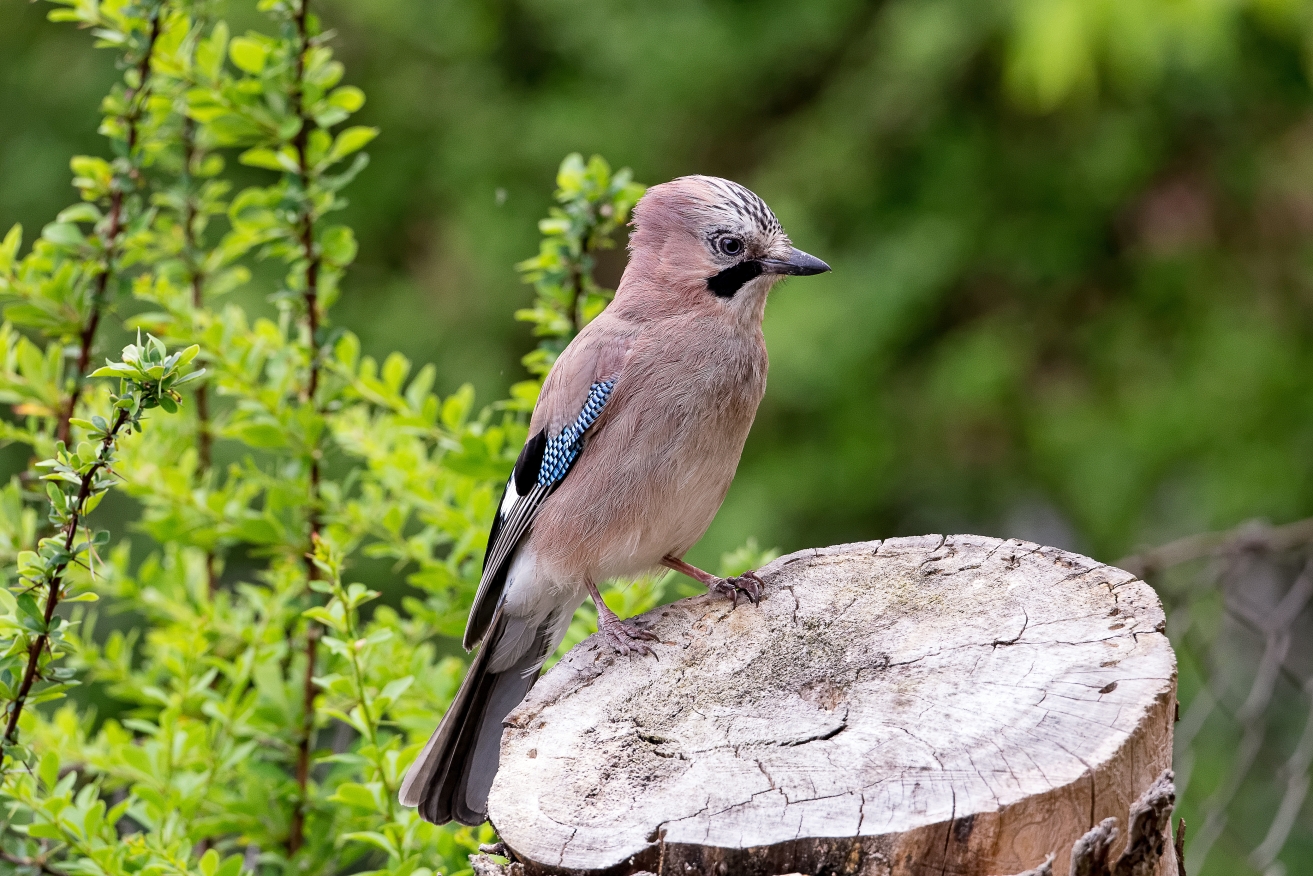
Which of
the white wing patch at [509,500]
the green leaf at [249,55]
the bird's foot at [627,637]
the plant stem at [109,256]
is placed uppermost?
the green leaf at [249,55]

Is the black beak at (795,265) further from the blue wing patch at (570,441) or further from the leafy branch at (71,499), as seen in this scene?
the leafy branch at (71,499)

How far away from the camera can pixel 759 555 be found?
2645 mm

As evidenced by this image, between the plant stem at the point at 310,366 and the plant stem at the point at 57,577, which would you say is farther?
the plant stem at the point at 310,366

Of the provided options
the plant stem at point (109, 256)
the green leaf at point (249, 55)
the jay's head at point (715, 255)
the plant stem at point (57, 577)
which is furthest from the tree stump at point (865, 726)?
the green leaf at point (249, 55)

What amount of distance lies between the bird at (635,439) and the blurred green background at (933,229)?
1.65 metres

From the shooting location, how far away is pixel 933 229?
450 cm

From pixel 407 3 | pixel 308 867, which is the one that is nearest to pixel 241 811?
pixel 308 867

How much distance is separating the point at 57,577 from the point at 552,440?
1.06 metres

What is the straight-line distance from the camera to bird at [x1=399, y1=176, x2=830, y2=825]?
98.7 inches

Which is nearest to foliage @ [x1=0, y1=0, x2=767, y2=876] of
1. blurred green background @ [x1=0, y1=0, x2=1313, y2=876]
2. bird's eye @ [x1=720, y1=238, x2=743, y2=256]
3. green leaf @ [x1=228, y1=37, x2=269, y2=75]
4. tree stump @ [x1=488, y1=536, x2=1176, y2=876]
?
green leaf @ [x1=228, y1=37, x2=269, y2=75]

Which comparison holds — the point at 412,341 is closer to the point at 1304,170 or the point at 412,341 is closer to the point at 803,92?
the point at 803,92

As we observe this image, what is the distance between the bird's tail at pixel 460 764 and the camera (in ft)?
7.41

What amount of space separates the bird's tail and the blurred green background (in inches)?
77.7

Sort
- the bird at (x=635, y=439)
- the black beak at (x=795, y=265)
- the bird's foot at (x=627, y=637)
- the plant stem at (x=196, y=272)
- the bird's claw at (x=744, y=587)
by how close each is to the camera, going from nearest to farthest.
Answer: the bird's foot at (x=627, y=637) → the bird's claw at (x=744, y=587) → the bird at (x=635, y=439) → the black beak at (x=795, y=265) → the plant stem at (x=196, y=272)
